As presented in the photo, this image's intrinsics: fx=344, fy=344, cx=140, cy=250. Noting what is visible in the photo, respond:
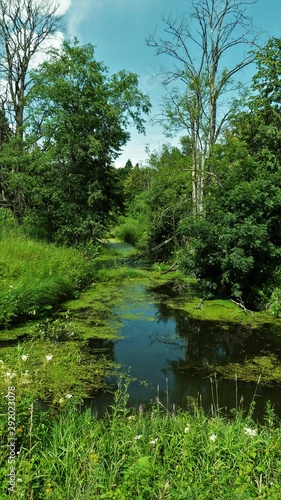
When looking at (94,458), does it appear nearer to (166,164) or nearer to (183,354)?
(183,354)

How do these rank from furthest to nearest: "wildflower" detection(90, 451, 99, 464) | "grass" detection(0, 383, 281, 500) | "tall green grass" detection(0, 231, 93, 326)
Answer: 1. "tall green grass" detection(0, 231, 93, 326)
2. "wildflower" detection(90, 451, 99, 464)
3. "grass" detection(0, 383, 281, 500)

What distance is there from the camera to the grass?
2.26 meters

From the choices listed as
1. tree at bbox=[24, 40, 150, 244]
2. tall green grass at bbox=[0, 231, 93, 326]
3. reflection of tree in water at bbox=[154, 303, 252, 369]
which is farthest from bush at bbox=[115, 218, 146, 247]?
reflection of tree in water at bbox=[154, 303, 252, 369]

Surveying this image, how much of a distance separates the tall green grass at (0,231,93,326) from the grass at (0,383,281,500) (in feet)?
13.3

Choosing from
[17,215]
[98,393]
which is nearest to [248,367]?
[98,393]

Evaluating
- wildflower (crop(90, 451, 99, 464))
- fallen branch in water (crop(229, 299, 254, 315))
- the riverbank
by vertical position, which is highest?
wildflower (crop(90, 451, 99, 464))

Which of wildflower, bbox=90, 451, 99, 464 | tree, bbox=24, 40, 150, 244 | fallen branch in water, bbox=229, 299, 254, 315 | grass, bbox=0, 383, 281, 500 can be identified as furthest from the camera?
tree, bbox=24, 40, 150, 244

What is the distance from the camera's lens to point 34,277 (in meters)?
8.20

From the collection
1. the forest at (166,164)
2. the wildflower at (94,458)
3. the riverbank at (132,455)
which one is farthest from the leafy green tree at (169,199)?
the wildflower at (94,458)

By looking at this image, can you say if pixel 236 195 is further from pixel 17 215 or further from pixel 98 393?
pixel 17 215

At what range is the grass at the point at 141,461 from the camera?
89.1 inches

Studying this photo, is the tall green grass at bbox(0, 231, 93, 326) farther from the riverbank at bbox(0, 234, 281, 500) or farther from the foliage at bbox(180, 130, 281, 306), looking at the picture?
the foliage at bbox(180, 130, 281, 306)

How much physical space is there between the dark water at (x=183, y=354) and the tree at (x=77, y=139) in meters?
5.19

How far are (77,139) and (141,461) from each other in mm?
11922
